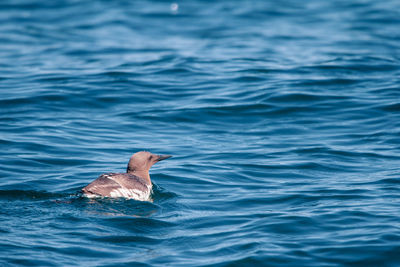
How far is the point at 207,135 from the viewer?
12266 millimetres

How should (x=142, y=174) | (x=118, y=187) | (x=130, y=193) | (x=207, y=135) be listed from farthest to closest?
1. (x=207, y=135)
2. (x=142, y=174)
3. (x=130, y=193)
4. (x=118, y=187)

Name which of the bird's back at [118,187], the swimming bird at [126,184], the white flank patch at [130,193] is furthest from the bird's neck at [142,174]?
the white flank patch at [130,193]

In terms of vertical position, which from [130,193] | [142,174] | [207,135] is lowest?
[130,193]

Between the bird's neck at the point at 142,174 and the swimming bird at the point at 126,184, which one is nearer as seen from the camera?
the swimming bird at the point at 126,184

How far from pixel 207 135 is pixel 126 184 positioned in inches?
144

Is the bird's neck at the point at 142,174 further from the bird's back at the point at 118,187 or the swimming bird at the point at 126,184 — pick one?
the bird's back at the point at 118,187

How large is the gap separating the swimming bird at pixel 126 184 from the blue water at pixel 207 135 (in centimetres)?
14

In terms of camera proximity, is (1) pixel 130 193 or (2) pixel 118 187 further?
(1) pixel 130 193

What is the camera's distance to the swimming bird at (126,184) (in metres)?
8.55

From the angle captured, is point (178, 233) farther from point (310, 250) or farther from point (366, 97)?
point (366, 97)

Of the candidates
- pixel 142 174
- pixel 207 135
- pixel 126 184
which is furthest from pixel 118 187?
pixel 207 135

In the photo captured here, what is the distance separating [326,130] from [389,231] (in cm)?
512

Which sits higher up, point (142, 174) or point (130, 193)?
point (142, 174)

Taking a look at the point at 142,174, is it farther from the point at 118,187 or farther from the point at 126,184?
the point at 118,187
